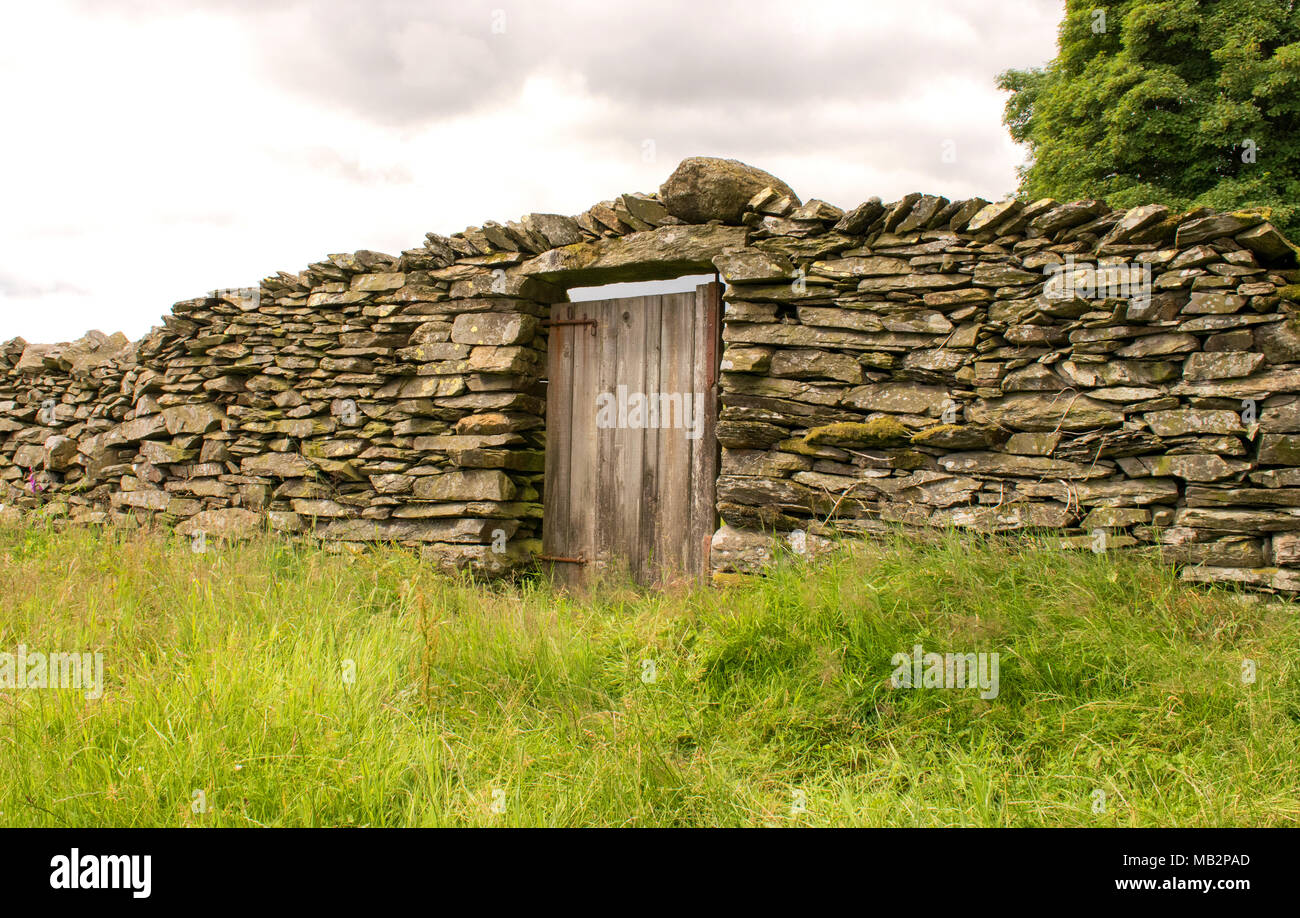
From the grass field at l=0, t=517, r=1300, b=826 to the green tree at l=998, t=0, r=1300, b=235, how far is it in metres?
7.31

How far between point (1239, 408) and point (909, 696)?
233 cm

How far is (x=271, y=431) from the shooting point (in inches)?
257

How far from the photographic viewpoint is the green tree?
8.84m

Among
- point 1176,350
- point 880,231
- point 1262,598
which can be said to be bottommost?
point 1262,598

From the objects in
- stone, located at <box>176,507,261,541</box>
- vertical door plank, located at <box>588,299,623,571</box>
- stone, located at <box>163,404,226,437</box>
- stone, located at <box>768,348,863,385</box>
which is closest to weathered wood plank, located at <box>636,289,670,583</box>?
vertical door plank, located at <box>588,299,623,571</box>

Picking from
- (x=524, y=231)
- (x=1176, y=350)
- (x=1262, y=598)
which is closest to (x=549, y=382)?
(x=524, y=231)

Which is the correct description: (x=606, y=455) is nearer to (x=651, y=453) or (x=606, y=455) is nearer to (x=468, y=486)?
(x=651, y=453)

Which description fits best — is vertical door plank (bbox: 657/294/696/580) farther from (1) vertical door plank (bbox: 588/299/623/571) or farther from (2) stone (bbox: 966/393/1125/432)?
(2) stone (bbox: 966/393/1125/432)

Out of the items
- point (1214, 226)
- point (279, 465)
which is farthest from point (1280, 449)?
point (279, 465)

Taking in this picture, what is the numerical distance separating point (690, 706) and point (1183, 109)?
1042 cm

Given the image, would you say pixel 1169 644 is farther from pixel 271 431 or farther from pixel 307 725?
pixel 271 431

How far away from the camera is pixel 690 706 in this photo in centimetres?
351

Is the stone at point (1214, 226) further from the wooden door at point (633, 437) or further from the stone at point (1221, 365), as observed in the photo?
the wooden door at point (633, 437)
